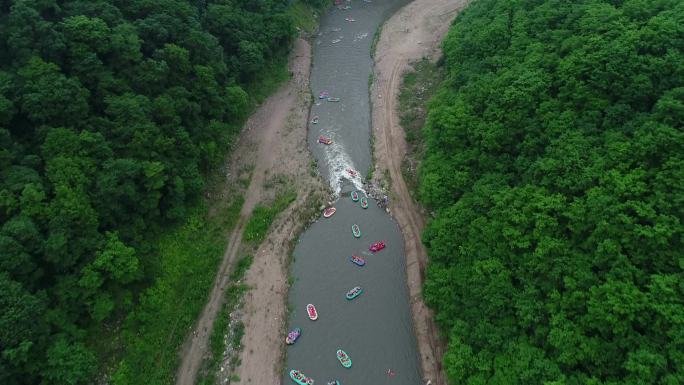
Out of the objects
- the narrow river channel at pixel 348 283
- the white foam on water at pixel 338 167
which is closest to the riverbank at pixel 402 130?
the narrow river channel at pixel 348 283

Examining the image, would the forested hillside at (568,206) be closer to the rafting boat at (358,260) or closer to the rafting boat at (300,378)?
the rafting boat at (358,260)

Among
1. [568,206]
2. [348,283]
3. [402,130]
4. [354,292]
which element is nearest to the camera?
[568,206]

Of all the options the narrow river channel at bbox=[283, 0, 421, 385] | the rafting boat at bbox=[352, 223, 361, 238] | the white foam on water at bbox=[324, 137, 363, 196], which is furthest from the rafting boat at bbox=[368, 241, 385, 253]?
the white foam on water at bbox=[324, 137, 363, 196]

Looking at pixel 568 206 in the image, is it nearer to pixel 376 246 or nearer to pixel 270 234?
pixel 376 246

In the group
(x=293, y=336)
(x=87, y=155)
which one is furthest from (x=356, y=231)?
(x=87, y=155)

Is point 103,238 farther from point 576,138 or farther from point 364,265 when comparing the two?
point 576,138

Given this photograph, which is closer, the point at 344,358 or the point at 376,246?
the point at 344,358

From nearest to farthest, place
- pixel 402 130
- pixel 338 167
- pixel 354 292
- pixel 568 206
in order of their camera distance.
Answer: pixel 568 206 → pixel 354 292 → pixel 338 167 → pixel 402 130
